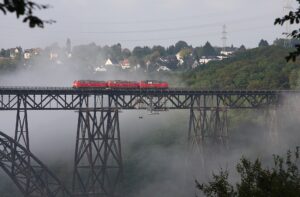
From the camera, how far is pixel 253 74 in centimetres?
12031

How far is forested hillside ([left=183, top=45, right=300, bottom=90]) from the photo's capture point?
11231 cm

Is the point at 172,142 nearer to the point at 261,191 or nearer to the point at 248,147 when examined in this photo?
the point at 248,147

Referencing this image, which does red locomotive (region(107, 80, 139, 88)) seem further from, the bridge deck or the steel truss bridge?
the bridge deck

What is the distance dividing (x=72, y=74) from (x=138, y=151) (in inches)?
2731

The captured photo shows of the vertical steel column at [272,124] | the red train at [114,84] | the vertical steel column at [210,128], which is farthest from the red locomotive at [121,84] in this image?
the vertical steel column at [272,124]

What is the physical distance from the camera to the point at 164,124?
111438mm

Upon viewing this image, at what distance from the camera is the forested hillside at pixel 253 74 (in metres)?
112

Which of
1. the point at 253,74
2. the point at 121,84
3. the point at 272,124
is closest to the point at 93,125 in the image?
the point at 121,84

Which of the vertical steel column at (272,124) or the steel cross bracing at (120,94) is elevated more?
the steel cross bracing at (120,94)

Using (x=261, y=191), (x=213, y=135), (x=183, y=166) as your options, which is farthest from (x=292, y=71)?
(x=261, y=191)

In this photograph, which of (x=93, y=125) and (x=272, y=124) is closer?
(x=93, y=125)

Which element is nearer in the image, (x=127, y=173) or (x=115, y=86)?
(x=115, y=86)

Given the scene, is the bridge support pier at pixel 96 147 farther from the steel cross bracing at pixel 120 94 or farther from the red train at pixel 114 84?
the red train at pixel 114 84

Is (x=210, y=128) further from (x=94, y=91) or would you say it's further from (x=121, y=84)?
(x=94, y=91)
